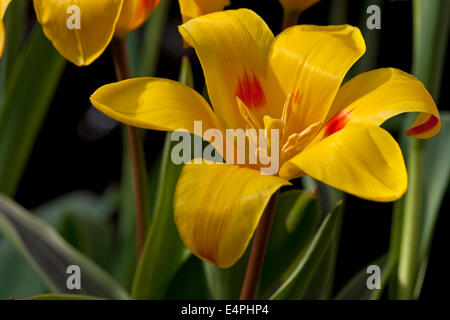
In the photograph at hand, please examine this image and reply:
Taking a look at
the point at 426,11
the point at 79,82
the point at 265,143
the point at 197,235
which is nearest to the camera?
the point at 197,235

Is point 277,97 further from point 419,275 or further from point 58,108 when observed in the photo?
point 58,108

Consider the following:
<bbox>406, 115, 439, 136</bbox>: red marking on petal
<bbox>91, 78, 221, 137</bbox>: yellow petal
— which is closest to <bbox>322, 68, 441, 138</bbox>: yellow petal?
<bbox>406, 115, 439, 136</bbox>: red marking on petal

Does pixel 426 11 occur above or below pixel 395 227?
above

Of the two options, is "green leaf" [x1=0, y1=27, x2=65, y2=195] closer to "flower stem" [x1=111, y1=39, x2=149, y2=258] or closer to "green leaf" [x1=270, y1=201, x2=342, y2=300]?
"flower stem" [x1=111, y1=39, x2=149, y2=258]

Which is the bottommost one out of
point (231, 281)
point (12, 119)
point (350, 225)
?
point (350, 225)

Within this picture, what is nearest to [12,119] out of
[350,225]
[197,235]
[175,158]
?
[175,158]

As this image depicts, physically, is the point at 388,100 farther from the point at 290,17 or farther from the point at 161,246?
the point at 161,246
